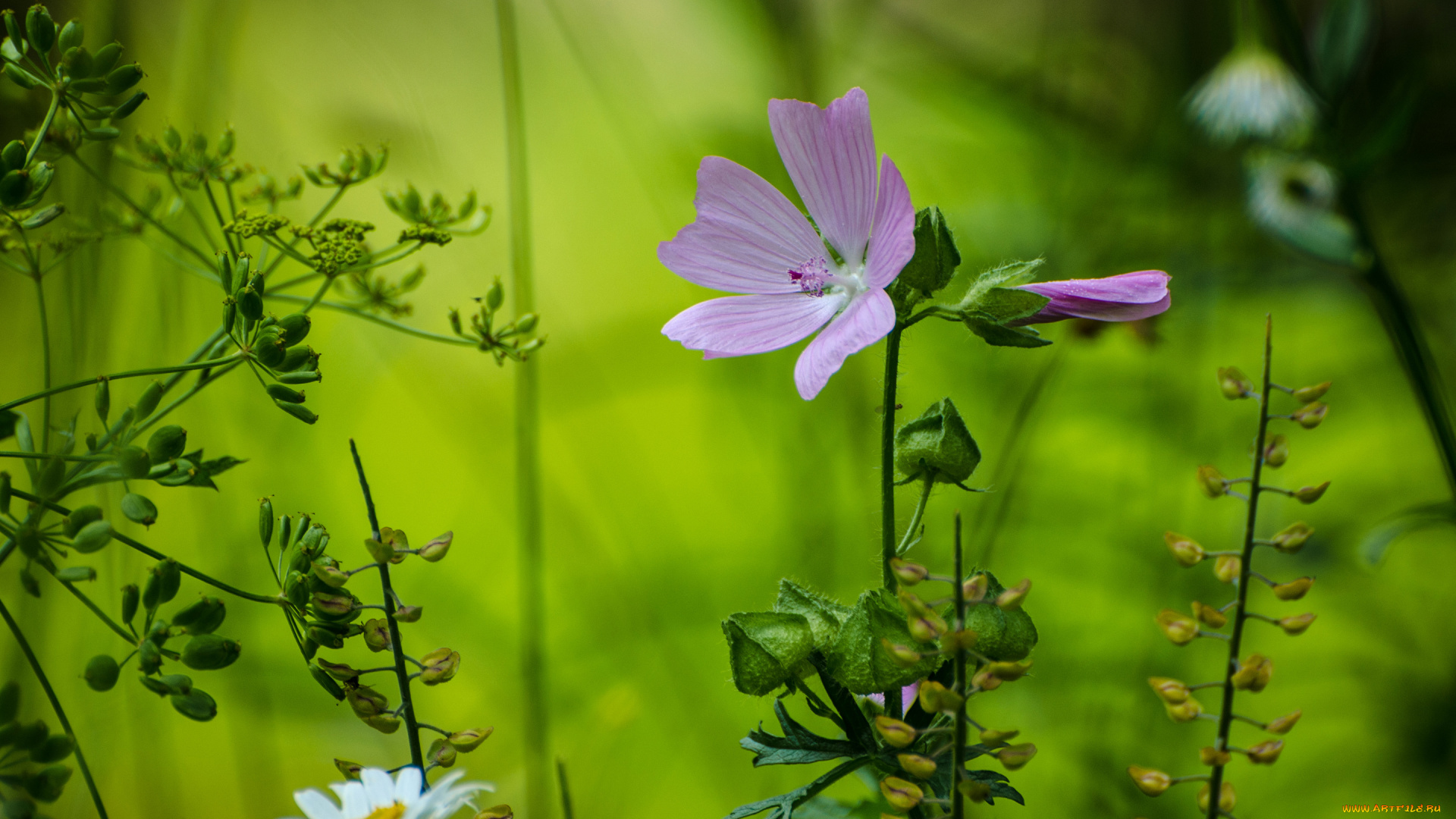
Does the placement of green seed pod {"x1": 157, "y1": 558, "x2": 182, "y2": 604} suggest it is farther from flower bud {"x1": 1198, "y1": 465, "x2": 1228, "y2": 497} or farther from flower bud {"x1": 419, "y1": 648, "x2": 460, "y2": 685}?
flower bud {"x1": 1198, "y1": 465, "x2": 1228, "y2": 497}

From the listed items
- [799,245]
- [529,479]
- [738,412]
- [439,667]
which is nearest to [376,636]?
[439,667]

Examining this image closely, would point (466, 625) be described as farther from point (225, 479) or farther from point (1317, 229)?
point (1317, 229)

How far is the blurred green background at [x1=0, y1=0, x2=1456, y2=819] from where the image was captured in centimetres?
85

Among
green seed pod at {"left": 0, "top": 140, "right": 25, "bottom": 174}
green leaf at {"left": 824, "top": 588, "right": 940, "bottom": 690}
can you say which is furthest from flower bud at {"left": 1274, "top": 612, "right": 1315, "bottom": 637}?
green seed pod at {"left": 0, "top": 140, "right": 25, "bottom": 174}

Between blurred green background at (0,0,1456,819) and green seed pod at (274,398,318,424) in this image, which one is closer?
green seed pod at (274,398,318,424)

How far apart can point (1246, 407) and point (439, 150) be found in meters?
1.00

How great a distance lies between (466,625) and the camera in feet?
3.06

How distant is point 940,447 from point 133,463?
0.85 feet

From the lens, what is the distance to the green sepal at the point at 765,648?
301 millimetres

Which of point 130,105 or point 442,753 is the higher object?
point 130,105

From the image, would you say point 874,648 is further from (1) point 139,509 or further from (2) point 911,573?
(1) point 139,509

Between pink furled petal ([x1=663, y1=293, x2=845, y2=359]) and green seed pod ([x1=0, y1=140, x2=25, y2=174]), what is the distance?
0.71 ft

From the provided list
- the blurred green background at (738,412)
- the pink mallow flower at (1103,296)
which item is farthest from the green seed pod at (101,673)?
the blurred green background at (738,412)

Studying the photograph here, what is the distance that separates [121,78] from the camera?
0.29m
